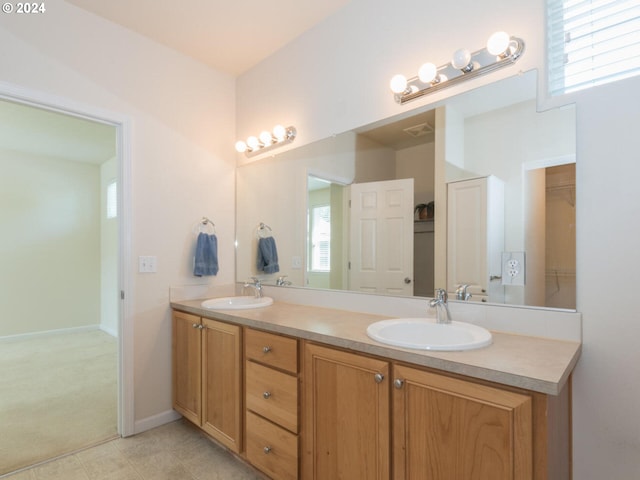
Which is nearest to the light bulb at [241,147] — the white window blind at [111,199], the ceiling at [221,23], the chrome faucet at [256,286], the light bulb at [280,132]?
the light bulb at [280,132]

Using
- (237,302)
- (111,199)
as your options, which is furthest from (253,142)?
(111,199)

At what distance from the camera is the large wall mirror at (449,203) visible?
1321 mm

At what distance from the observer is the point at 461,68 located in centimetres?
150

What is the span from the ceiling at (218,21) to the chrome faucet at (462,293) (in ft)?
5.71

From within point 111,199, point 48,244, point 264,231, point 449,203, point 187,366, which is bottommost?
point 187,366

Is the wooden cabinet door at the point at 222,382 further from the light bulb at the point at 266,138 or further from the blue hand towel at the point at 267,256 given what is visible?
the light bulb at the point at 266,138

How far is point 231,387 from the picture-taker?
5.94 ft

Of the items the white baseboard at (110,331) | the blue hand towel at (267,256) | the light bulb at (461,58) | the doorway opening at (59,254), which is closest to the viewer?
the light bulb at (461,58)

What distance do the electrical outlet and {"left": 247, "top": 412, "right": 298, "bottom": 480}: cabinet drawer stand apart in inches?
44.8

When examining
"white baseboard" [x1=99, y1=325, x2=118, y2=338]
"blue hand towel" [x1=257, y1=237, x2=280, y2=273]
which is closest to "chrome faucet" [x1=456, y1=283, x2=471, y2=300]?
"blue hand towel" [x1=257, y1=237, x2=280, y2=273]

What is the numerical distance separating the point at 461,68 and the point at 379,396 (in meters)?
1.42

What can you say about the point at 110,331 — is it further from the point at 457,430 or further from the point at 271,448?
the point at 457,430

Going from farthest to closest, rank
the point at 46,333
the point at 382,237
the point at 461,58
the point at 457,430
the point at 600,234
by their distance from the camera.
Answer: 1. the point at 46,333
2. the point at 382,237
3. the point at 461,58
4. the point at 600,234
5. the point at 457,430

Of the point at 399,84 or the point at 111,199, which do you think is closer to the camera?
the point at 399,84
